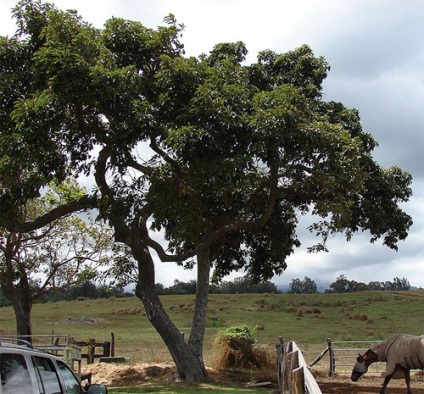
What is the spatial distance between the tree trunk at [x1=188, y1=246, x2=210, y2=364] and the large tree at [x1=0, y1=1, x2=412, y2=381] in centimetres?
4

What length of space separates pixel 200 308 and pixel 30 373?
16.3 meters

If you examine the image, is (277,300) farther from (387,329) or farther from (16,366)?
(16,366)

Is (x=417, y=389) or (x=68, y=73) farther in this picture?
(x=417, y=389)

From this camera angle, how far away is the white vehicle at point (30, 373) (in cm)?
557

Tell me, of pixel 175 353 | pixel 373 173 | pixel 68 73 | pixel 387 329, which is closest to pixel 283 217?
pixel 373 173

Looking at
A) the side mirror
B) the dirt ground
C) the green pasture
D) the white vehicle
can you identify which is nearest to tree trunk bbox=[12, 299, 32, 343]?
the dirt ground

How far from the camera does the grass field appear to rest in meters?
43.3

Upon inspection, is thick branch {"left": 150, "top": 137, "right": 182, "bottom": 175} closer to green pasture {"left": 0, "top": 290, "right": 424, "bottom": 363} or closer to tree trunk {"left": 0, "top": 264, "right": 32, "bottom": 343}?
tree trunk {"left": 0, "top": 264, "right": 32, "bottom": 343}

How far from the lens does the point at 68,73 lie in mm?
16688

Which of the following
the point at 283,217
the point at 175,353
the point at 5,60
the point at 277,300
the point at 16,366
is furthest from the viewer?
the point at 277,300

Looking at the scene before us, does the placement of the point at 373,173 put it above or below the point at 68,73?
below

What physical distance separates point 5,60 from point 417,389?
16.9m

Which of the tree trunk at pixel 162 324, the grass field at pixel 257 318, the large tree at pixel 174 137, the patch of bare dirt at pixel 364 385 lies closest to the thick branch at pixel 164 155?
the large tree at pixel 174 137

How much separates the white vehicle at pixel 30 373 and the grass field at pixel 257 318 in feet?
80.1
